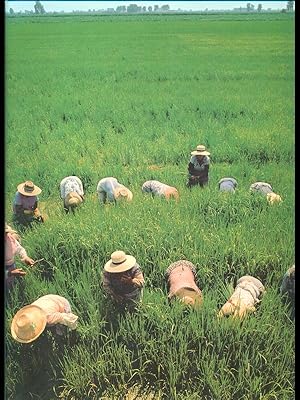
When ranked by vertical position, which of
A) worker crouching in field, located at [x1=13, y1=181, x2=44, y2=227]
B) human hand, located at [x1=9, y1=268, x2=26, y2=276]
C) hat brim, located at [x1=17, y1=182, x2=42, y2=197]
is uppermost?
hat brim, located at [x1=17, y1=182, x2=42, y2=197]

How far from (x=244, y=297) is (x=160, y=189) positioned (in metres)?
0.61

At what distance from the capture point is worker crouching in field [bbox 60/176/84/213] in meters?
2.15

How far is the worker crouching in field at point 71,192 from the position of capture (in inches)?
84.7

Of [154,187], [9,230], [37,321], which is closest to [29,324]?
[37,321]

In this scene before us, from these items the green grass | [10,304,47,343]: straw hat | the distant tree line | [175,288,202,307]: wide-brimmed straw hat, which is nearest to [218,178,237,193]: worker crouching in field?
the green grass

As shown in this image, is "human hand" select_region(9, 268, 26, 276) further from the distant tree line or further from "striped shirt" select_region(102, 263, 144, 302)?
the distant tree line

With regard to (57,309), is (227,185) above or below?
above

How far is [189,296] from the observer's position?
1795mm

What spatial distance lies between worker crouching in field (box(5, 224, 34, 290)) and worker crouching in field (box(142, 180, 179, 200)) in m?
0.55

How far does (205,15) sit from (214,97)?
0.50 metres

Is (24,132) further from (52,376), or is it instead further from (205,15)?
(52,376)

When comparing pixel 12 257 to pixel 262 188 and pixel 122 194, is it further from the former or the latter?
pixel 262 188

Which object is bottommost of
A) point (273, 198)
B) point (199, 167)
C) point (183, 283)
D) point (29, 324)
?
point (29, 324)

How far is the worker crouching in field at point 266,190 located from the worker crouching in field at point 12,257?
0.92 m
